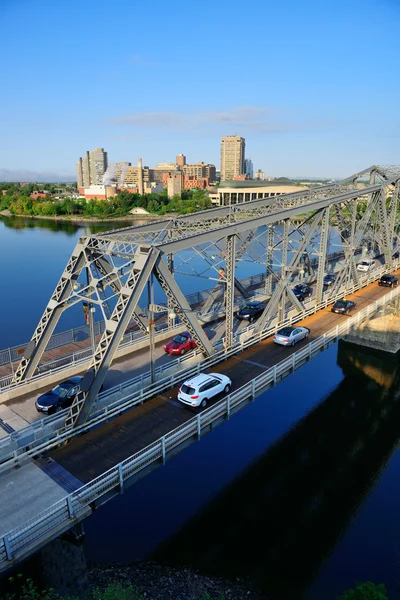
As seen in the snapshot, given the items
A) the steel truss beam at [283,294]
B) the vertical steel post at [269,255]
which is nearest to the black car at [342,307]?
the steel truss beam at [283,294]

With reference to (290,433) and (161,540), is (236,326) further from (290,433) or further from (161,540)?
(161,540)

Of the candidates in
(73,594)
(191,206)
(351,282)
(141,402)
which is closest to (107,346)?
(141,402)

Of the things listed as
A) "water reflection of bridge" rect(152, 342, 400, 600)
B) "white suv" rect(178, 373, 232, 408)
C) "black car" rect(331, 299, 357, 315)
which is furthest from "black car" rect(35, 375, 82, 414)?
"black car" rect(331, 299, 357, 315)

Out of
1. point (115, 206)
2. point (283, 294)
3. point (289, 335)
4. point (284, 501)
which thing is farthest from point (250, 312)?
point (115, 206)

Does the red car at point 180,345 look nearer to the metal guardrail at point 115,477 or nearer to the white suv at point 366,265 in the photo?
the metal guardrail at point 115,477

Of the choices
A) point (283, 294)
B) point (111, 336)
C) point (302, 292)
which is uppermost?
point (111, 336)

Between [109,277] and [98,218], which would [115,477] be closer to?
[109,277]
